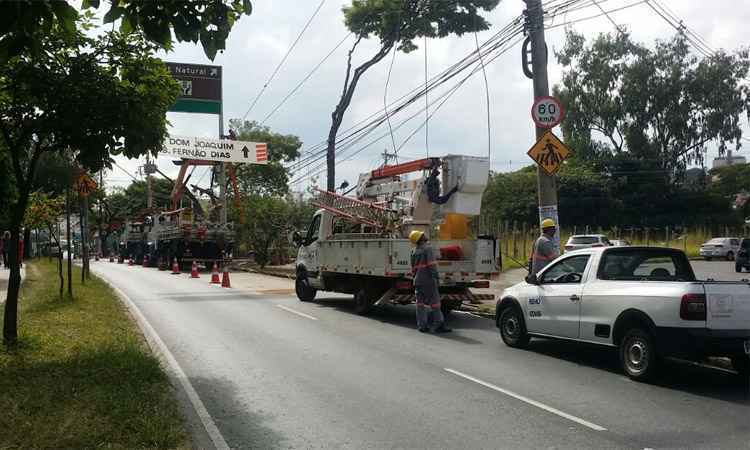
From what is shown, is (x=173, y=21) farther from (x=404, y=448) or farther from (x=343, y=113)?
(x=343, y=113)

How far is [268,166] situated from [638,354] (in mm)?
39046

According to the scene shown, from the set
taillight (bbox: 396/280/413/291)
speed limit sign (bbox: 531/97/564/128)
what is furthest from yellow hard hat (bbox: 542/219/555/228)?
taillight (bbox: 396/280/413/291)

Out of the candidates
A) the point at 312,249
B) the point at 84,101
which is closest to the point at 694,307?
the point at 84,101

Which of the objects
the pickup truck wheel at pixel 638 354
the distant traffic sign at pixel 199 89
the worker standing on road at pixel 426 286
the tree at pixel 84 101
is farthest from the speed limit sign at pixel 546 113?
the distant traffic sign at pixel 199 89

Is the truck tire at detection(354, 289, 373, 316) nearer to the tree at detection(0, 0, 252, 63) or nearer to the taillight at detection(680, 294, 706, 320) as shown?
the taillight at detection(680, 294, 706, 320)

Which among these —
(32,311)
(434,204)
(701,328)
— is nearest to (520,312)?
(701,328)

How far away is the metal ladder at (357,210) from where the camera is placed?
558 inches

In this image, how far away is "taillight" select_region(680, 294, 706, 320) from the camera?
709 cm

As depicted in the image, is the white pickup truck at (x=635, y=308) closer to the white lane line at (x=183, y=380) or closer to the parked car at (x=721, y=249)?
the white lane line at (x=183, y=380)

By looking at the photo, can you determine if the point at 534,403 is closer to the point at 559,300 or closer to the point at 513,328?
the point at 559,300

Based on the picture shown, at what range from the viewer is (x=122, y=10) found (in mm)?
5871

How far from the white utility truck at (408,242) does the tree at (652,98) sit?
39.0 m

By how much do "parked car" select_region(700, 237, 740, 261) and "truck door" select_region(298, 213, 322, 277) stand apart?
29.4m

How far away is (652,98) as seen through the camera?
50.0m
